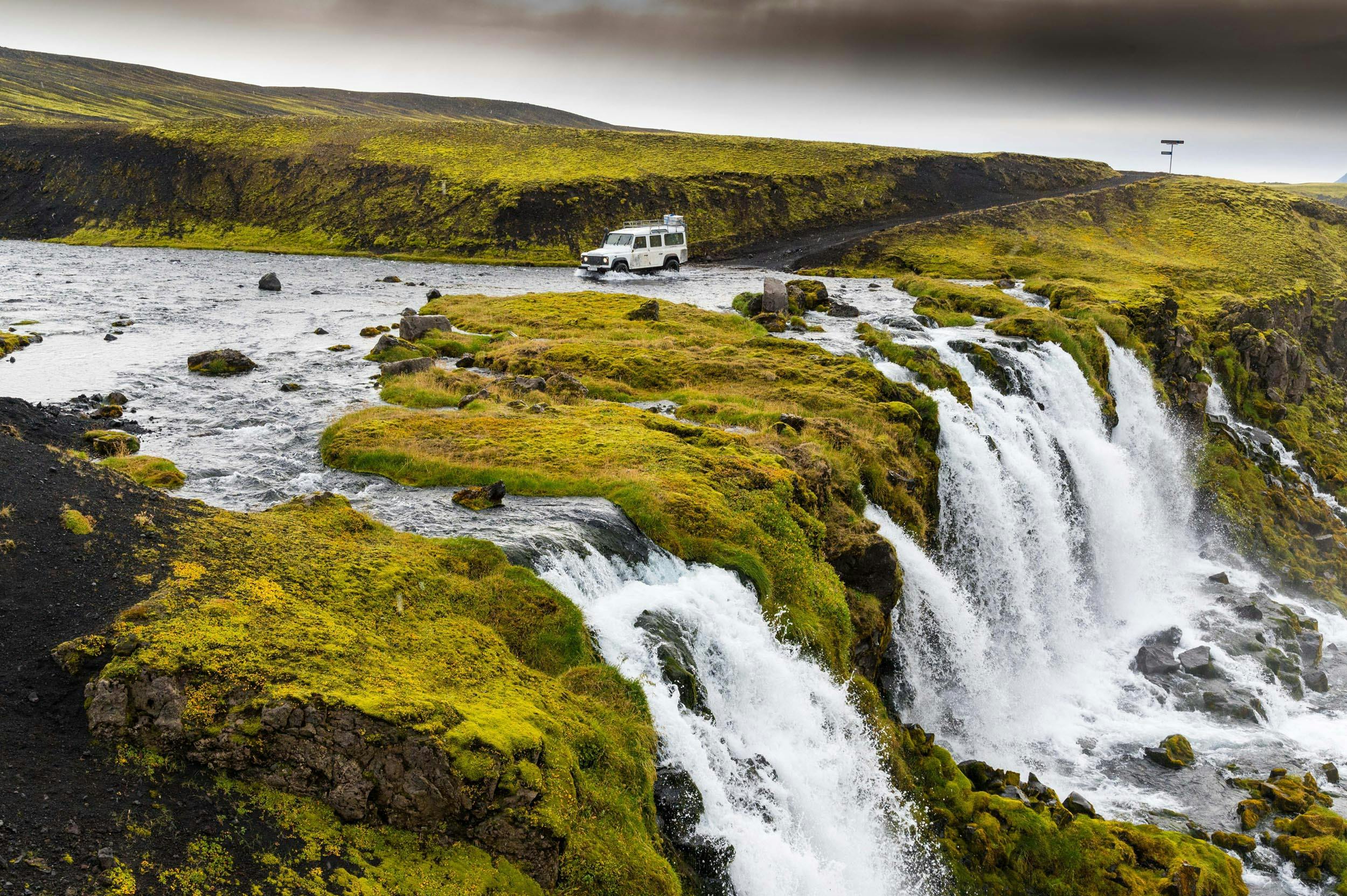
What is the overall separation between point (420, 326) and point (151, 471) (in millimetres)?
19665

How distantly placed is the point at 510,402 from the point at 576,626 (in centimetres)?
1385

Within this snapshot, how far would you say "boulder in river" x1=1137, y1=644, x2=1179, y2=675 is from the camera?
2880cm

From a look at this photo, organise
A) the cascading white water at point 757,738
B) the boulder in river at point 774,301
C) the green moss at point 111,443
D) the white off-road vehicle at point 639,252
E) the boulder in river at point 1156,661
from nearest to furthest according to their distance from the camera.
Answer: the cascading white water at point 757,738, the green moss at point 111,443, the boulder in river at point 1156,661, the boulder in river at point 774,301, the white off-road vehicle at point 639,252

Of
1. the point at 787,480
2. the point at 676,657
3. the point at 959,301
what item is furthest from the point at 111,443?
the point at 959,301

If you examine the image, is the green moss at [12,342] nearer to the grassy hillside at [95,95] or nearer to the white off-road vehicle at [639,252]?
the white off-road vehicle at [639,252]

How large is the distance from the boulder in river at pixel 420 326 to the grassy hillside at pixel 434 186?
38.6m

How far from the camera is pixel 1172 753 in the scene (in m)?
24.3

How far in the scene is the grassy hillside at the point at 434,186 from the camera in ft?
275

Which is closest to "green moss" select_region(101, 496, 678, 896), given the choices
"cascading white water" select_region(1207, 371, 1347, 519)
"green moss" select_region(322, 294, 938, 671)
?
"green moss" select_region(322, 294, 938, 671)

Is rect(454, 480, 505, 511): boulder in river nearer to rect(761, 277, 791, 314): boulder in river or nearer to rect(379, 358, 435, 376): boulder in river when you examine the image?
rect(379, 358, 435, 376): boulder in river

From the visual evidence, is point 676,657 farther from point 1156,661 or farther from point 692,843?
point 1156,661

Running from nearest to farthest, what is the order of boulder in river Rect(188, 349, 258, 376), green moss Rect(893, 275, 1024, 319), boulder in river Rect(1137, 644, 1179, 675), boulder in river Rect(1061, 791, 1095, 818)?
boulder in river Rect(1061, 791, 1095, 818), boulder in river Rect(1137, 644, 1179, 675), boulder in river Rect(188, 349, 258, 376), green moss Rect(893, 275, 1024, 319)

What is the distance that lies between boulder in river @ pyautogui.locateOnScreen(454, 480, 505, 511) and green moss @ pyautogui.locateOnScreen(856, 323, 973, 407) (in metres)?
19.1

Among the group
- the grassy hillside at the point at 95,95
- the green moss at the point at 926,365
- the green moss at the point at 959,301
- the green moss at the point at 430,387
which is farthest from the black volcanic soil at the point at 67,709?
the grassy hillside at the point at 95,95
